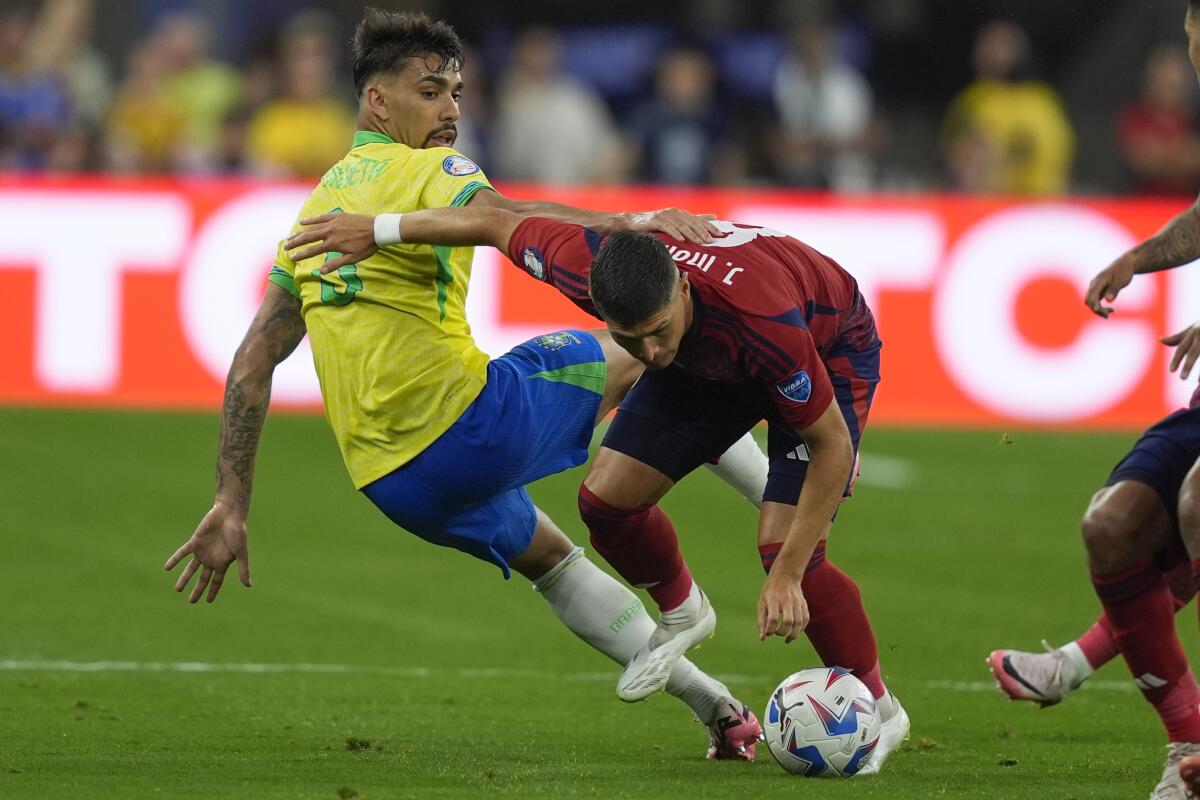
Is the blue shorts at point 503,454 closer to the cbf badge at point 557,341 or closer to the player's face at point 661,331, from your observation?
the cbf badge at point 557,341

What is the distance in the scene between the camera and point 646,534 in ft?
21.2

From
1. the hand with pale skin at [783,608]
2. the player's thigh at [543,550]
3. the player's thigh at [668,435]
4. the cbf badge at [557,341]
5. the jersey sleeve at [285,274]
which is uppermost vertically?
the jersey sleeve at [285,274]

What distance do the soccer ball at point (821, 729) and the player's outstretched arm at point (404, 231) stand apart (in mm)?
1604

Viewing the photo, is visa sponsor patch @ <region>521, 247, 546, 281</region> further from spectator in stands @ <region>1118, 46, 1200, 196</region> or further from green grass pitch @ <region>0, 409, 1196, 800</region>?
spectator in stands @ <region>1118, 46, 1200, 196</region>

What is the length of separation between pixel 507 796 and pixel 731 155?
433 inches

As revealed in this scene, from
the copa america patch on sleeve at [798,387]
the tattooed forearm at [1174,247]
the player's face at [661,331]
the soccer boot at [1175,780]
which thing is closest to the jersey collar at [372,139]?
the player's face at [661,331]

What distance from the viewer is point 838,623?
249 inches

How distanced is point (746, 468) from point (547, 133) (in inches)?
364

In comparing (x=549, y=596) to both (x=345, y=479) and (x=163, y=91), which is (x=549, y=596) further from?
(x=163, y=91)

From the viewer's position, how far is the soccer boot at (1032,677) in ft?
21.4

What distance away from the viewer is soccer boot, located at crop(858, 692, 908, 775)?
6.15 m

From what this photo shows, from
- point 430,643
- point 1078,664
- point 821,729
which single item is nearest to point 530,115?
point 430,643

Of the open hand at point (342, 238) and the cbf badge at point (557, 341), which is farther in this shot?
the cbf badge at point (557, 341)

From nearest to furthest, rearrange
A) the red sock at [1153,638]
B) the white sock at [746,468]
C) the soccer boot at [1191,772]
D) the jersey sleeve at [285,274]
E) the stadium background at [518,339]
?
the soccer boot at [1191,772]
the red sock at [1153,638]
the jersey sleeve at [285,274]
the stadium background at [518,339]
the white sock at [746,468]
